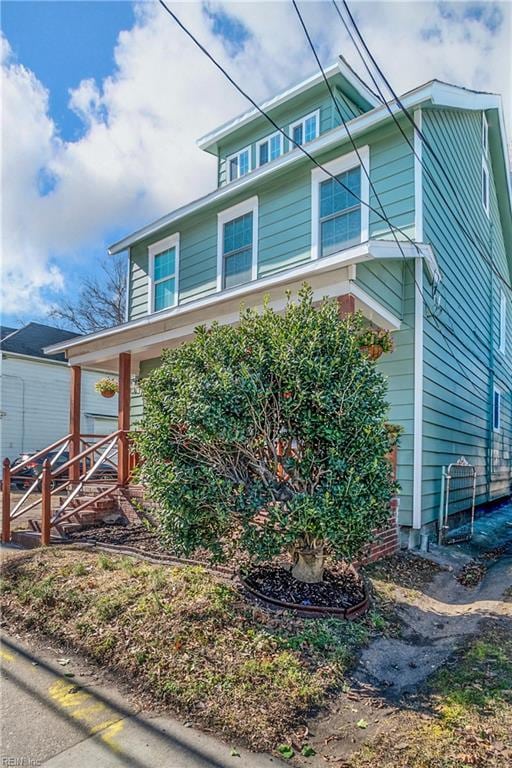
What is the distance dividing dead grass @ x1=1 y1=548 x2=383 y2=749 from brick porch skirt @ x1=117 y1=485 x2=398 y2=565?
0.96m

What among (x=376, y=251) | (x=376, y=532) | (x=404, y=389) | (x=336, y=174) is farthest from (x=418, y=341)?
(x=336, y=174)

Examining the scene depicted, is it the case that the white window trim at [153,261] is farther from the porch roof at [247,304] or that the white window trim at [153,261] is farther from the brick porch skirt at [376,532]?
the brick porch skirt at [376,532]

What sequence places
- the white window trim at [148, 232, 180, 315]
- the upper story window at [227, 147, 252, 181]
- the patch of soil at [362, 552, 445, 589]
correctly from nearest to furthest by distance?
1. the patch of soil at [362, 552, 445, 589]
2. the white window trim at [148, 232, 180, 315]
3. the upper story window at [227, 147, 252, 181]

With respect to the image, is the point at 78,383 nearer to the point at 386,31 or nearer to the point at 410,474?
the point at 410,474

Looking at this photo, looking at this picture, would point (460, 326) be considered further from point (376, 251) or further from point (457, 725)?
point (457, 725)

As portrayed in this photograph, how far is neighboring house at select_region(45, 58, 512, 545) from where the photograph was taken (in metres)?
6.96

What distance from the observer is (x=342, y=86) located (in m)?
9.80

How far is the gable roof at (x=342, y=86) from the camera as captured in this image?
9.42 meters

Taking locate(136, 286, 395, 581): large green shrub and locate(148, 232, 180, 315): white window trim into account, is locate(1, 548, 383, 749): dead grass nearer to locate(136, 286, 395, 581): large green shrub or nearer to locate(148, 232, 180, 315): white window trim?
locate(136, 286, 395, 581): large green shrub

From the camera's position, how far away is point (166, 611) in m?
3.99

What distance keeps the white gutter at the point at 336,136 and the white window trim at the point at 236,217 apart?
254 millimetres

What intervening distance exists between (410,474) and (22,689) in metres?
5.34

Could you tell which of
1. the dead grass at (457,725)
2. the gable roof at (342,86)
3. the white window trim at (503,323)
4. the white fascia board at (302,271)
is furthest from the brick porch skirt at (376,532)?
the white window trim at (503,323)

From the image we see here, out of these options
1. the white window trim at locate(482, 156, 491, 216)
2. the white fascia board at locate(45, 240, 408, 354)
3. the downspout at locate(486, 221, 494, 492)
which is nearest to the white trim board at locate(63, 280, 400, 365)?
the white fascia board at locate(45, 240, 408, 354)
